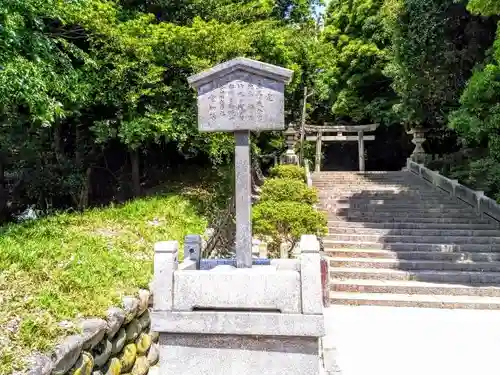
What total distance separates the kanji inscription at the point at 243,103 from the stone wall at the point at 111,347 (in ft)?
7.25

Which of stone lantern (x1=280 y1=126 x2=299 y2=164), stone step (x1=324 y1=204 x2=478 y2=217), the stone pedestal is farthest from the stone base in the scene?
stone lantern (x1=280 y1=126 x2=299 y2=164)

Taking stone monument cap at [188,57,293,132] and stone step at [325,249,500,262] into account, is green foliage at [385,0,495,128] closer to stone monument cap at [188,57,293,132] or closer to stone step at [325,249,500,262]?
stone step at [325,249,500,262]

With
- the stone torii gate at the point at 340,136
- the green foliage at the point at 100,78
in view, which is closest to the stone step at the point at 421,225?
the green foliage at the point at 100,78

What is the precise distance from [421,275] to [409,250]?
124 centimetres

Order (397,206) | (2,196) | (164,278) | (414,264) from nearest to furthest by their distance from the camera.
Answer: (164,278), (414,264), (2,196), (397,206)

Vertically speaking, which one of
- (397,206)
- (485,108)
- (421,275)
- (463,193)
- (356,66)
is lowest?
(421,275)

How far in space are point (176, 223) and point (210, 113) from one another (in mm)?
4575

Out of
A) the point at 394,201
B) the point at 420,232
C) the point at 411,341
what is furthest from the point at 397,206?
the point at 411,341

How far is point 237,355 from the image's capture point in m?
3.93

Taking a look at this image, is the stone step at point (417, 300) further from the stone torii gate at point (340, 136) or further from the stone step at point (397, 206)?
the stone torii gate at point (340, 136)

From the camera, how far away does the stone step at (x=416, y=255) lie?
9.83 m

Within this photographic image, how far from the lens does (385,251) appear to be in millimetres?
10266

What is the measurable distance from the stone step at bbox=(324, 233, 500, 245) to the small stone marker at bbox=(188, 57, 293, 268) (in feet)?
23.4

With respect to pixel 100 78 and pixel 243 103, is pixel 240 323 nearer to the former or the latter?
pixel 243 103
